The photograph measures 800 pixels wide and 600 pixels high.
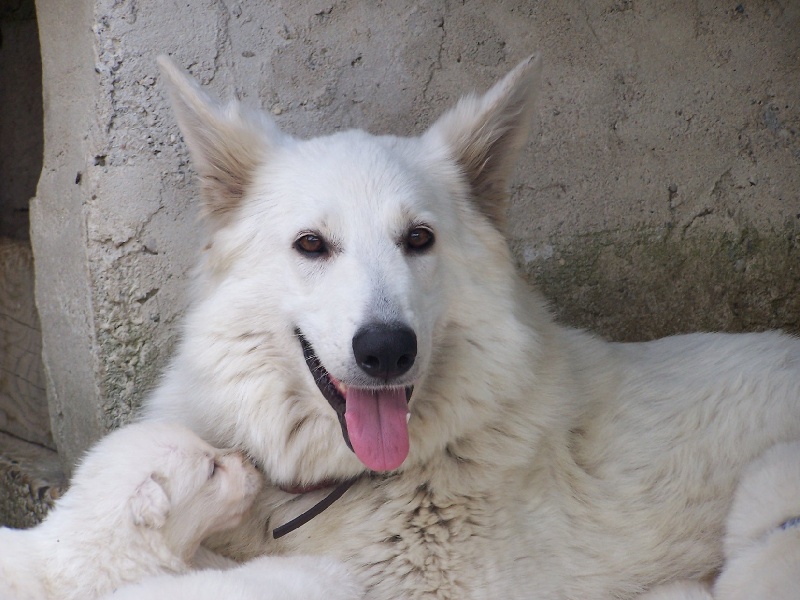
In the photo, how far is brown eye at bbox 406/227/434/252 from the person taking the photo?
300 centimetres

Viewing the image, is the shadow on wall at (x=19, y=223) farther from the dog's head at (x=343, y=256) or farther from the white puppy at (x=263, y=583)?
the white puppy at (x=263, y=583)

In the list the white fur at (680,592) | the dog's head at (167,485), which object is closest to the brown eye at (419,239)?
the dog's head at (167,485)

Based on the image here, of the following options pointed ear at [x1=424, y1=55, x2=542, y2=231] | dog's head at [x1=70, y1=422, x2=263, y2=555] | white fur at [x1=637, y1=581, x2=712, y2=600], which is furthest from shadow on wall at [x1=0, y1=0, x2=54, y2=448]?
white fur at [x1=637, y1=581, x2=712, y2=600]

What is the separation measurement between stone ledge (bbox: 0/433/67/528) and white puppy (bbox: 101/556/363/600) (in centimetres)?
193

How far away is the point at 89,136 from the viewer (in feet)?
12.8

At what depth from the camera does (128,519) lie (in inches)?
109

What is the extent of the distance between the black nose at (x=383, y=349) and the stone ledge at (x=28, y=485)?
2410 mm

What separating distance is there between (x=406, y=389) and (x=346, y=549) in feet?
1.98

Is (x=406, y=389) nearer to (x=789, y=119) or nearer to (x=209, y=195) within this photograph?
(x=209, y=195)

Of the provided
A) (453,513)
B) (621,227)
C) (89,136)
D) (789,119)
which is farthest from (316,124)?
(789,119)

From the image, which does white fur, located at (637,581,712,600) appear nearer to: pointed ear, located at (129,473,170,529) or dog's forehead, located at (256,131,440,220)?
dog's forehead, located at (256,131,440,220)

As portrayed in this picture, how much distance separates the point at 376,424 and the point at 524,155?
6.72 feet

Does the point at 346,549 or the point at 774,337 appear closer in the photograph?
the point at 346,549

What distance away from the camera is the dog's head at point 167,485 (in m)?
2.79
